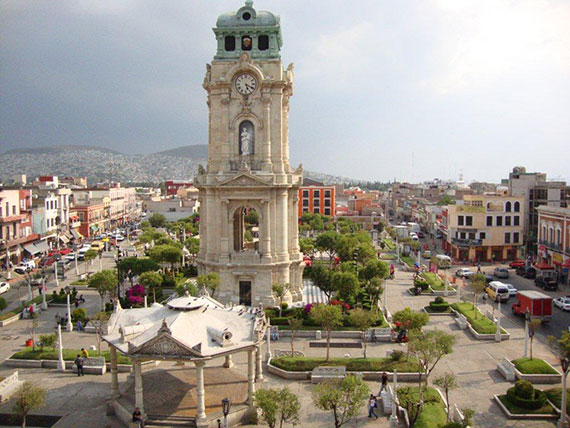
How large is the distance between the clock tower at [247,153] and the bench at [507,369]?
21625 millimetres

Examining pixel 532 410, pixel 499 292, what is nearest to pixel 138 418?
pixel 532 410

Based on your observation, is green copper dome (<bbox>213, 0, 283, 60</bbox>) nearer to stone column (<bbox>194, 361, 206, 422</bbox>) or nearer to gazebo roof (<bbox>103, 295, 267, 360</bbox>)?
gazebo roof (<bbox>103, 295, 267, 360</bbox>)

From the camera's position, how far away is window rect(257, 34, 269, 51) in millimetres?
51719

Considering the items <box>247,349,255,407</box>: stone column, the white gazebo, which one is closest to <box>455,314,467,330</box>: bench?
the white gazebo

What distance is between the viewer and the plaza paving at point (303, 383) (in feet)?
94.7

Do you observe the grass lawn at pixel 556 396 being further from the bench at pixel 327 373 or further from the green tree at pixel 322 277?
the green tree at pixel 322 277

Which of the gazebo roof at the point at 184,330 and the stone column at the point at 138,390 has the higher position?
the gazebo roof at the point at 184,330

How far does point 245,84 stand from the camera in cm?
5134

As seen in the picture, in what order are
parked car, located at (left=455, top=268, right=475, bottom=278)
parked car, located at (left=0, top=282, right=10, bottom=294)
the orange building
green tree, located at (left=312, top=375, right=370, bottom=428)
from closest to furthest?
1. green tree, located at (left=312, top=375, right=370, bottom=428)
2. parked car, located at (left=0, top=282, right=10, bottom=294)
3. parked car, located at (left=455, top=268, right=475, bottom=278)
4. the orange building

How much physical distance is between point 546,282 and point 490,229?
24019 mm

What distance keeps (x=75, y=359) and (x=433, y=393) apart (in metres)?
24.1

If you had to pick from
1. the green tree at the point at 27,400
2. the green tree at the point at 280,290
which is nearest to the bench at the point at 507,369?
the green tree at the point at 280,290

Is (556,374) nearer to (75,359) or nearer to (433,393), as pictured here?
(433,393)

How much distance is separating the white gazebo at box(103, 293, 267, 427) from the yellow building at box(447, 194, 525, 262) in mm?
62758
